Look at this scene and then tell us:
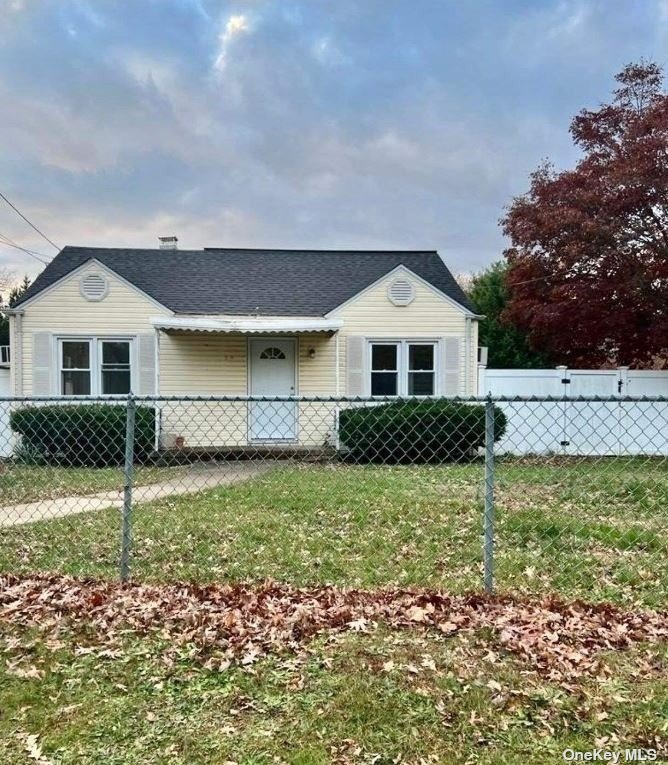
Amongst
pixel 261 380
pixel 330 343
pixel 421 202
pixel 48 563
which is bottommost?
pixel 48 563

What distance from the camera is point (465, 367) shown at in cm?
1255

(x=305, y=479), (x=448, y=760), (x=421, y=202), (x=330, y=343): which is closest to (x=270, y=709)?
(x=448, y=760)

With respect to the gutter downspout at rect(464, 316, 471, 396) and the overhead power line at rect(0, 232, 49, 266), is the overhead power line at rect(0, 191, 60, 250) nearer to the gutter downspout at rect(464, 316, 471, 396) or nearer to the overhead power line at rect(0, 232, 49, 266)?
the overhead power line at rect(0, 232, 49, 266)

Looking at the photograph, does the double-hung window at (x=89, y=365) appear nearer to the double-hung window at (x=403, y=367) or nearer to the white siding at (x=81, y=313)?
the white siding at (x=81, y=313)

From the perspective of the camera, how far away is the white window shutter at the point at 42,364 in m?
11.9

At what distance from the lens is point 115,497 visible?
744 centimetres

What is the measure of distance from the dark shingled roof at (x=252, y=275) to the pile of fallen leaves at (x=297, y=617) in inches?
379

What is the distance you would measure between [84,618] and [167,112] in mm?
12985

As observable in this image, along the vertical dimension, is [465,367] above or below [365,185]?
below

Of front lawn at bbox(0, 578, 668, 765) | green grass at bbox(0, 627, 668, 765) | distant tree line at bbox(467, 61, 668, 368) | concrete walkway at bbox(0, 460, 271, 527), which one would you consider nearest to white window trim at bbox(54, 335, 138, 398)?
concrete walkway at bbox(0, 460, 271, 527)

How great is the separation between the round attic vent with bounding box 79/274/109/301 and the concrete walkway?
4774 millimetres

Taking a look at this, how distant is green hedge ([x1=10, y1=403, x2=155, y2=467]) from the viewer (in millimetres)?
10648

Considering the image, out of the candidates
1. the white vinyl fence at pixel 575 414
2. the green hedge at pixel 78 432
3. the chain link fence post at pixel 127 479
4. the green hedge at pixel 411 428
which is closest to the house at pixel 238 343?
the green hedge at pixel 78 432

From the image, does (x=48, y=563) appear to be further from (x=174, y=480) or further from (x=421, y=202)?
(x=421, y=202)
